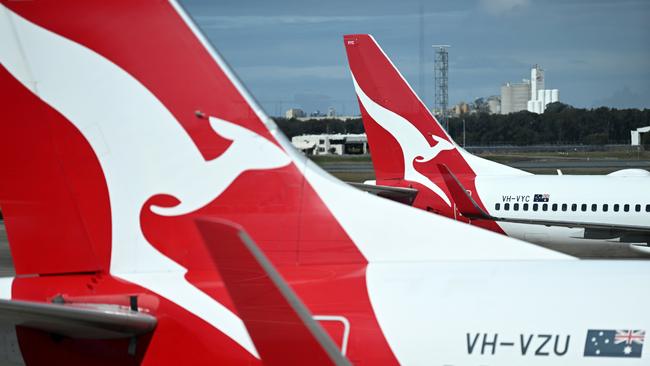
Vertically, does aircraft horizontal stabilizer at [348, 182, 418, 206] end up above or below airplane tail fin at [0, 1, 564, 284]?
below

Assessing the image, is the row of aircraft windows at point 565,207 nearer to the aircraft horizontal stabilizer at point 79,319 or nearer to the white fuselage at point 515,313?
the white fuselage at point 515,313

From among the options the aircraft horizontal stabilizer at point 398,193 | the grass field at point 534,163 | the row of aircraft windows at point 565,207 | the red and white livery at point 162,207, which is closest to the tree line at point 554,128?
the grass field at point 534,163

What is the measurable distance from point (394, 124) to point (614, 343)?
63.1 feet

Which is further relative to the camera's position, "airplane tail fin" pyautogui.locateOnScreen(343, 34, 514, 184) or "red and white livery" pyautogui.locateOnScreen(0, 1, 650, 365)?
"airplane tail fin" pyautogui.locateOnScreen(343, 34, 514, 184)

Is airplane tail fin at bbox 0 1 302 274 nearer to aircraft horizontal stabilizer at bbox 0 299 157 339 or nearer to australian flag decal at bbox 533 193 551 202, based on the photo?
aircraft horizontal stabilizer at bbox 0 299 157 339

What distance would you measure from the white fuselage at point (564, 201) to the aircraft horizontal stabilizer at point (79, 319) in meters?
17.8

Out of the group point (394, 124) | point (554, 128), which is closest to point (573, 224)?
point (394, 124)

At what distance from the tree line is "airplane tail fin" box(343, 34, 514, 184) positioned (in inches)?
3503

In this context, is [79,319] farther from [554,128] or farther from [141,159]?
[554,128]

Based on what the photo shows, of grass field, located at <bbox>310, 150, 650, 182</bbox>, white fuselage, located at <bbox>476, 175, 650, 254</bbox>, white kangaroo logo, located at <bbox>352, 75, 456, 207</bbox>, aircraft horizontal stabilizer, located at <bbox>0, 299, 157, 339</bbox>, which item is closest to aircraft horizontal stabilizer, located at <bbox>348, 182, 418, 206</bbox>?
white kangaroo logo, located at <bbox>352, 75, 456, 207</bbox>

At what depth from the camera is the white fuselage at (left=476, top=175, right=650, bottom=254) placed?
72.1ft

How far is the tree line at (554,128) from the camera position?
115 m

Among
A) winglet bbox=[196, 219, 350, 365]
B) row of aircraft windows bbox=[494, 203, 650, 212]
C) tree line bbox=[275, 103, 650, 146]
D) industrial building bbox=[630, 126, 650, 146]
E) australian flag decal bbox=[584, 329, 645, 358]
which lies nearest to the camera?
winglet bbox=[196, 219, 350, 365]

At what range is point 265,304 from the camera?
4.77 metres
